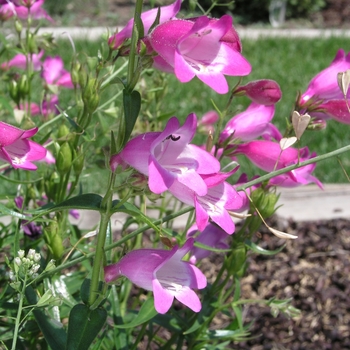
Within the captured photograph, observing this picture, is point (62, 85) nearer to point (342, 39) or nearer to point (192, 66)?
point (192, 66)

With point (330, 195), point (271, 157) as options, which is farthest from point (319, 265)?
point (271, 157)

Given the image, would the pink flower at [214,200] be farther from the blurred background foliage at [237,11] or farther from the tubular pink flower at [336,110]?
the blurred background foliage at [237,11]

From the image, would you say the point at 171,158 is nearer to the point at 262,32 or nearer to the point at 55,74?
the point at 55,74

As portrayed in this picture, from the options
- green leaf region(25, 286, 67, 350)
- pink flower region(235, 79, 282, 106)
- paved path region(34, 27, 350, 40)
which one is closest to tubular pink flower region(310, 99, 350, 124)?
pink flower region(235, 79, 282, 106)

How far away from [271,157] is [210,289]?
382 mm

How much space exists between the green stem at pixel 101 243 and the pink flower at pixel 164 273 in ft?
0.07

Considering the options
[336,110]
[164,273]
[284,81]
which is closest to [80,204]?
[164,273]

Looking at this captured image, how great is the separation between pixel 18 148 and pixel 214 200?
36 centimetres

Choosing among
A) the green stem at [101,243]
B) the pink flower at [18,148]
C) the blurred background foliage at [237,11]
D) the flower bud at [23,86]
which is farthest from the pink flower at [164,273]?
the blurred background foliage at [237,11]

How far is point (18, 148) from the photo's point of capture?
1168 millimetres

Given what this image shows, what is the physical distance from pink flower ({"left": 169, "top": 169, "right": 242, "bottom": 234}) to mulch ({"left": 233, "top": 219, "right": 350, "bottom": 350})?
1177mm

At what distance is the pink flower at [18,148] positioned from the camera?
43.6 inches

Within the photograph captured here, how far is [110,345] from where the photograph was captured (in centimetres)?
157

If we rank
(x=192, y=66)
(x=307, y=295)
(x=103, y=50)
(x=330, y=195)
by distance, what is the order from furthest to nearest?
(x=330, y=195)
(x=307, y=295)
(x=103, y=50)
(x=192, y=66)
